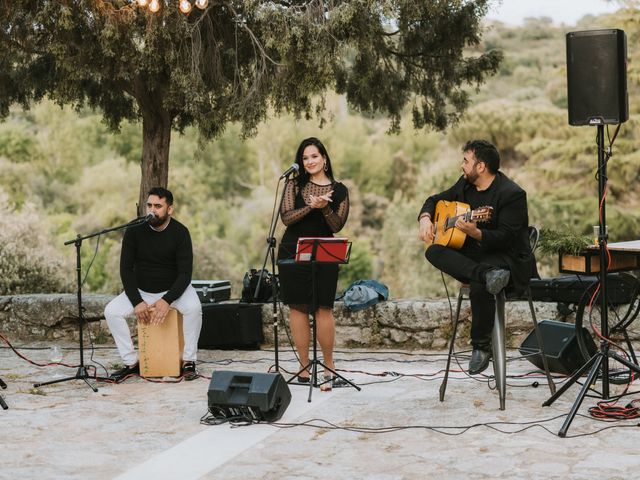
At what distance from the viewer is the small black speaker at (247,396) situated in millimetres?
4746

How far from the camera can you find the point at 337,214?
571cm

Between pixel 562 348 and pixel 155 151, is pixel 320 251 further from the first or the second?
pixel 155 151

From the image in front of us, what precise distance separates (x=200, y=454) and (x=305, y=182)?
2.14m

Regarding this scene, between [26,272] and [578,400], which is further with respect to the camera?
[26,272]

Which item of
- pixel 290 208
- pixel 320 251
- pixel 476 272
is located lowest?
pixel 476 272

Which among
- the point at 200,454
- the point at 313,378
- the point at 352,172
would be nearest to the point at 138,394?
the point at 313,378

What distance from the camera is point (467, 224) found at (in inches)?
191

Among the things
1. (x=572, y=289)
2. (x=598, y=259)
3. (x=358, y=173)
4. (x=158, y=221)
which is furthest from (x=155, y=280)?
(x=358, y=173)

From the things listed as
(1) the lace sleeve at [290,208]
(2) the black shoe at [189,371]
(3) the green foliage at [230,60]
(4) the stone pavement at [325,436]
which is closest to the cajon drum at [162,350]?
(2) the black shoe at [189,371]

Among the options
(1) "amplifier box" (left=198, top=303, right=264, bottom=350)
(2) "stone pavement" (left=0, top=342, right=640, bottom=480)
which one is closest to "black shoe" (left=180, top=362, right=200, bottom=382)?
(2) "stone pavement" (left=0, top=342, right=640, bottom=480)

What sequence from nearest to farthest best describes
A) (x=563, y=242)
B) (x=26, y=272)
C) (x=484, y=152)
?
(x=484, y=152)
(x=563, y=242)
(x=26, y=272)

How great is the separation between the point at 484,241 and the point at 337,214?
109 cm

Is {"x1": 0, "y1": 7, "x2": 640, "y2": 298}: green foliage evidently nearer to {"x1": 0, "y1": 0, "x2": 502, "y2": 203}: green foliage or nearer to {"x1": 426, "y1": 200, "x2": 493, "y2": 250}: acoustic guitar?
{"x1": 0, "y1": 0, "x2": 502, "y2": 203}: green foliage

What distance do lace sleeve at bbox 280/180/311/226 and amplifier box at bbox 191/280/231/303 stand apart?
7.42 ft
